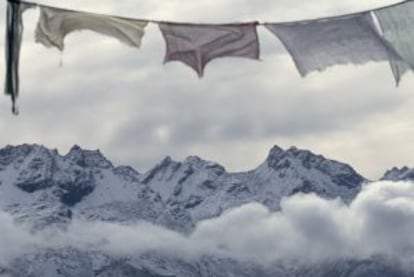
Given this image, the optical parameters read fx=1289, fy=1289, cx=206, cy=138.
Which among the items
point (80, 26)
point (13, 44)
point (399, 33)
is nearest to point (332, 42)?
point (399, 33)

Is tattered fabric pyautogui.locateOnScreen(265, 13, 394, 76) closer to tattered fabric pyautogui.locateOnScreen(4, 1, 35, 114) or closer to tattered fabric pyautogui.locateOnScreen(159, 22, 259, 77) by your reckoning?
tattered fabric pyautogui.locateOnScreen(159, 22, 259, 77)

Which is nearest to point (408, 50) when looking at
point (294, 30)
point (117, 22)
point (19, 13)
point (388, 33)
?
point (388, 33)

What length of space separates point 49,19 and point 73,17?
63cm

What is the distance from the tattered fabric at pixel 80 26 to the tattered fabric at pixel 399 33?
20.5 ft

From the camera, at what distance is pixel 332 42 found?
111 ft

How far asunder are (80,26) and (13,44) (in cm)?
175

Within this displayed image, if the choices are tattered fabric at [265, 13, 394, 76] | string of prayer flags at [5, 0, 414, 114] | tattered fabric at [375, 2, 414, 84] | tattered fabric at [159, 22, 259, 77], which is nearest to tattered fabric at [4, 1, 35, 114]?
string of prayer flags at [5, 0, 414, 114]

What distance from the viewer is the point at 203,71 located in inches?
1319

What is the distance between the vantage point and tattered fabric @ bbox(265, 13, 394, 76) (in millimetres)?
33594

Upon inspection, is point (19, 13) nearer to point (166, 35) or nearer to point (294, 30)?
point (166, 35)

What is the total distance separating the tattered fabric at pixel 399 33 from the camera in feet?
108

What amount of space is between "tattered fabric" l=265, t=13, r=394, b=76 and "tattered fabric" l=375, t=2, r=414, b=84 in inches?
10.2

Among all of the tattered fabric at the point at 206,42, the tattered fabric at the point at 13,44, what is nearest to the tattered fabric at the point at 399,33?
the tattered fabric at the point at 206,42

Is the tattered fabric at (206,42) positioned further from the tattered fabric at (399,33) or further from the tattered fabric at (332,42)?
the tattered fabric at (399,33)
